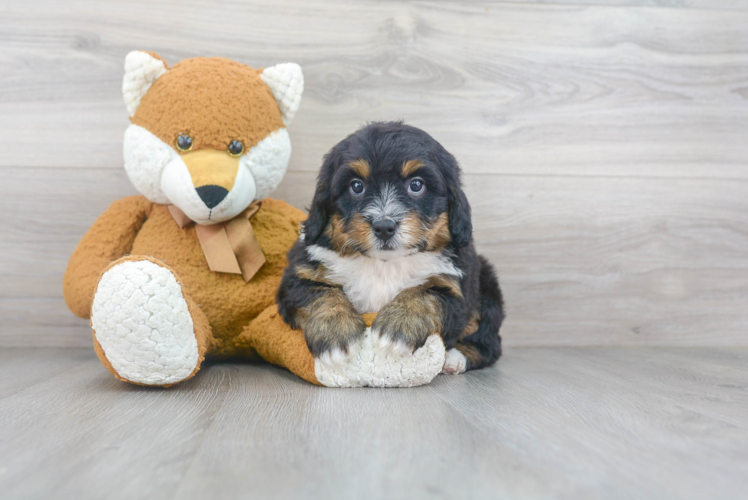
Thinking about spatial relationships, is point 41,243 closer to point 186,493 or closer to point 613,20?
point 186,493

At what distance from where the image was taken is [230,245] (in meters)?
2.11

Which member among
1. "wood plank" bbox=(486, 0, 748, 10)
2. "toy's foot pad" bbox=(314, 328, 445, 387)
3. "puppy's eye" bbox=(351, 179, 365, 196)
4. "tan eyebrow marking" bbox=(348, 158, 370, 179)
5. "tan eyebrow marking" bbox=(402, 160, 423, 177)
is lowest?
"toy's foot pad" bbox=(314, 328, 445, 387)

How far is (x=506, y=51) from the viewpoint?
2.72 meters

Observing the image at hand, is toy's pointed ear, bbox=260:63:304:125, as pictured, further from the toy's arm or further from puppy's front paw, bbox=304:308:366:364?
puppy's front paw, bbox=304:308:366:364

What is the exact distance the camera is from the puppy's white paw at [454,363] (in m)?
2.10

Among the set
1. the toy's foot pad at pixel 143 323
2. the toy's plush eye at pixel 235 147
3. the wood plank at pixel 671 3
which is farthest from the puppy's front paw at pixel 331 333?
the wood plank at pixel 671 3

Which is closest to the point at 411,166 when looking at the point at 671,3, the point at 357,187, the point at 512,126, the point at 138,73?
the point at 357,187

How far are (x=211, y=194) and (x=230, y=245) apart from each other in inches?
9.9

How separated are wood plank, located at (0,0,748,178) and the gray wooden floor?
3.76 feet

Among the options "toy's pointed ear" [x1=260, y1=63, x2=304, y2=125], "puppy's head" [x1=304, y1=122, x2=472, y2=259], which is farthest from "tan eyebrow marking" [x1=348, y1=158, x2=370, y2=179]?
"toy's pointed ear" [x1=260, y1=63, x2=304, y2=125]

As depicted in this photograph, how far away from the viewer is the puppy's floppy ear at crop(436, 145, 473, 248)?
184cm

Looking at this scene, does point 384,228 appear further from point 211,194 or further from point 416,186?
point 211,194

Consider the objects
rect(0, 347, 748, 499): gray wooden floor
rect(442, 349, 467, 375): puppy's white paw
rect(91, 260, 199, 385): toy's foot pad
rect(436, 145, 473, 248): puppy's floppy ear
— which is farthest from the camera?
rect(442, 349, 467, 375): puppy's white paw

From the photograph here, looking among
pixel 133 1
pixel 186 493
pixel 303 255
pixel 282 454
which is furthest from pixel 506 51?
pixel 186 493
